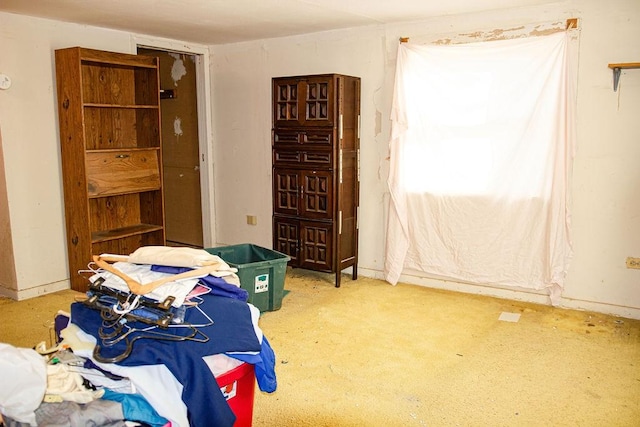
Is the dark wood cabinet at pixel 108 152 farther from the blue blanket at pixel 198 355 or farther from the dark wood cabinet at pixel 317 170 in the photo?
the blue blanket at pixel 198 355

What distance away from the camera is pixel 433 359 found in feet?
10.5

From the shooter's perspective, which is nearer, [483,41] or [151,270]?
[151,270]

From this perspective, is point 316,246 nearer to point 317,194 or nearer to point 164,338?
point 317,194

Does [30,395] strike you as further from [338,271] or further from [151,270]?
[338,271]

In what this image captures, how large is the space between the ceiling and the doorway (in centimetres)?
102

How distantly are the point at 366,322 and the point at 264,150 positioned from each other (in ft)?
7.59

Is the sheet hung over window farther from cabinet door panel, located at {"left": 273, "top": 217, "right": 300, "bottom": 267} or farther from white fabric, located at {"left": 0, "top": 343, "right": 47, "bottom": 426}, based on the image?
white fabric, located at {"left": 0, "top": 343, "right": 47, "bottom": 426}

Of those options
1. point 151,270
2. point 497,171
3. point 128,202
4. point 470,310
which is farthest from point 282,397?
point 128,202

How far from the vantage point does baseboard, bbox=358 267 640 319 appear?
381 cm

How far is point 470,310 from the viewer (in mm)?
4000

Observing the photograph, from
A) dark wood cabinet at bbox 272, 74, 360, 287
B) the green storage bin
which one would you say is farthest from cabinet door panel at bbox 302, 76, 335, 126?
the green storage bin

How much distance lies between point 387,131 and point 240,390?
312 cm

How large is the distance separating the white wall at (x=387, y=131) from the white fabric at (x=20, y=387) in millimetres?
3553

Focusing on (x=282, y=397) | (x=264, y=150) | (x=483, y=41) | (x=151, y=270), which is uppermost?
(x=483, y=41)
